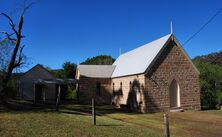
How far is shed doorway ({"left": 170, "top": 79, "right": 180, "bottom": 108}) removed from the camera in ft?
78.0

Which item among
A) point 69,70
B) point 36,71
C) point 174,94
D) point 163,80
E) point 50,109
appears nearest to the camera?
point 50,109

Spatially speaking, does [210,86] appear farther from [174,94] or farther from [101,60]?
[101,60]

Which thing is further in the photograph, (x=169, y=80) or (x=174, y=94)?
(x=174, y=94)

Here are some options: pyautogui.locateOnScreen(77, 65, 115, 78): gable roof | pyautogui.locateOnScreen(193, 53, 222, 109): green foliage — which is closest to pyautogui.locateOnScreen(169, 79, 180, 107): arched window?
pyautogui.locateOnScreen(193, 53, 222, 109): green foliage

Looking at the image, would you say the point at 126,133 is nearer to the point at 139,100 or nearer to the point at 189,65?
the point at 139,100

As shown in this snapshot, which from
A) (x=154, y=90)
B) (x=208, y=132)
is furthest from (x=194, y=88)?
(x=208, y=132)

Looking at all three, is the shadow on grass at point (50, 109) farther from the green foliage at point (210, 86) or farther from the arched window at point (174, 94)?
the green foliage at point (210, 86)

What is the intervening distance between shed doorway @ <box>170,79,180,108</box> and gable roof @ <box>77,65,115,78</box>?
11.5m

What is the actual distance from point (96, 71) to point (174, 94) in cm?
1341

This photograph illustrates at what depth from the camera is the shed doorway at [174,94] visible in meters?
23.8

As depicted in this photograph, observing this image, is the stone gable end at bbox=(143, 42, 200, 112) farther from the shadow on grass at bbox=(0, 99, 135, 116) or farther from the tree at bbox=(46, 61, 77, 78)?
the tree at bbox=(46, 61, 77, 78)

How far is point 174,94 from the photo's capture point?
23.9 metres

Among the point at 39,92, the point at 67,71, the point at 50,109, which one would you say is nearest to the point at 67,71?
the point at 67,71

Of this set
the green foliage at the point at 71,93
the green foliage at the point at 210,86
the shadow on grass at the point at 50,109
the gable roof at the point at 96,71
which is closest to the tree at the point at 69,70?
the green foliage at the point at 71,93
